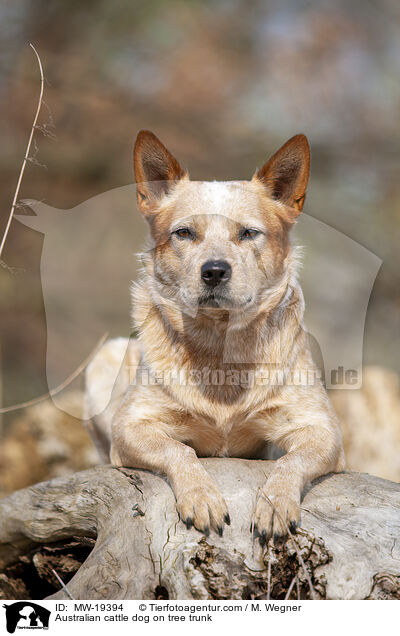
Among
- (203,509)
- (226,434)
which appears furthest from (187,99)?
(203,509)

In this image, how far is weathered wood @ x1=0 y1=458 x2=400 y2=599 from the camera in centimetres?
196

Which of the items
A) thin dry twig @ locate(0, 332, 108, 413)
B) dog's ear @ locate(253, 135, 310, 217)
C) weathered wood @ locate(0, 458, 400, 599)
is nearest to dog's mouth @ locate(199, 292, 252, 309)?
dog's ear @ locate(253, 135, 310, 217)

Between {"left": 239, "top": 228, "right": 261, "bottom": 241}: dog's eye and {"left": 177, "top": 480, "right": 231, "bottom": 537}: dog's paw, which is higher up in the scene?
{"left": 239, "top": 228, "right": 261, "bottom": 241}: dog's eye

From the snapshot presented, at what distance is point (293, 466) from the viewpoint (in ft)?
7.62

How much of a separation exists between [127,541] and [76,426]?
2.82 m

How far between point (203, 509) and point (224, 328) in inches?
36.0

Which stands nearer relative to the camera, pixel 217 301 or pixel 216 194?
pixel 217 301

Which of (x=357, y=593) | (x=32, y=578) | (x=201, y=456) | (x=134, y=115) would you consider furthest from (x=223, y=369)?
(x=134, y=115)

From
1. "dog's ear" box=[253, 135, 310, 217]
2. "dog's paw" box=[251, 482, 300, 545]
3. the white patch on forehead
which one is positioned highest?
"dog's ear" box=[253, 135, 310, 217]

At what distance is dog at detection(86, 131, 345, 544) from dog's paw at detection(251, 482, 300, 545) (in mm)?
359

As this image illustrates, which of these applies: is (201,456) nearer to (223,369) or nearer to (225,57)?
(223,369)
